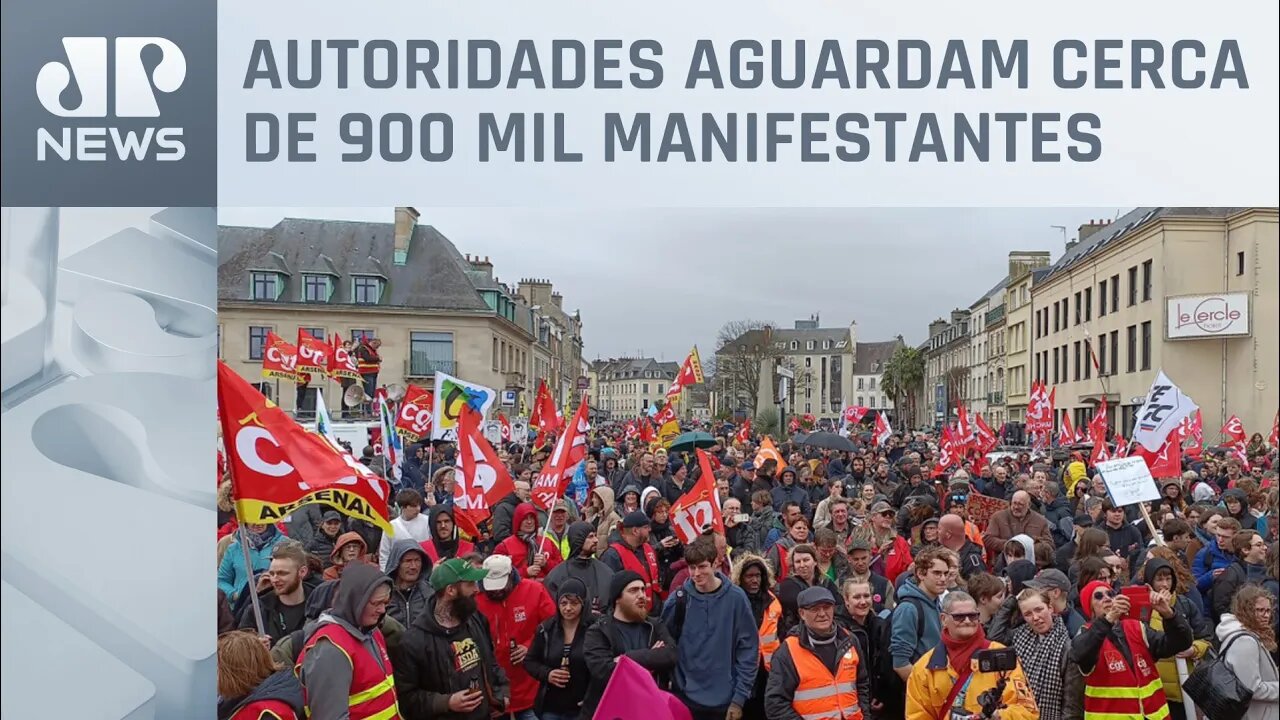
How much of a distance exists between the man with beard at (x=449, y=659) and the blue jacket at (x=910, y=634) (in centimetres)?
220

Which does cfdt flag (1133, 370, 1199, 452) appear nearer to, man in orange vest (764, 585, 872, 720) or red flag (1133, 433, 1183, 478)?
red flag (1133, 433, 1183, 478)

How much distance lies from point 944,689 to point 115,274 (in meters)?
3.89

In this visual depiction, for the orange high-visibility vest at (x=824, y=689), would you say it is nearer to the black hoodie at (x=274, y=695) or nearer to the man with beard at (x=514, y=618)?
the man with beard at (x=514, y=618)

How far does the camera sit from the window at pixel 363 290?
4216 cm

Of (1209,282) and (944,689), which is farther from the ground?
(1209,282)

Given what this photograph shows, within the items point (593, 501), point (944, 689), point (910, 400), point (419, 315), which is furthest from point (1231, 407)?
point (910, 400)

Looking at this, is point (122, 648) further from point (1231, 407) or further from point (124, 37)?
point (1231, 407)

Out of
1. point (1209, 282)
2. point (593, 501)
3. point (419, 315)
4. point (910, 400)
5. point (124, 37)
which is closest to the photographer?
point (124, 37)

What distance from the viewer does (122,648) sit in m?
3.72

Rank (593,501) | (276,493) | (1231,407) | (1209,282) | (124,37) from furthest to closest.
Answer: (1209,282) < (1231,407) < (593,501) < (276,493) < (124,37)

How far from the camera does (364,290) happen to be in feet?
139

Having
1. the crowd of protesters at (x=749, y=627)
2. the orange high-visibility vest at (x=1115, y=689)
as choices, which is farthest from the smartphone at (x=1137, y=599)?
the orange high-visibility vest at (x=1115, y=689)

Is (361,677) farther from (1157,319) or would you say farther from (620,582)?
→ (1157,319)

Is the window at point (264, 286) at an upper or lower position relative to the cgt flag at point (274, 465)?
upper
